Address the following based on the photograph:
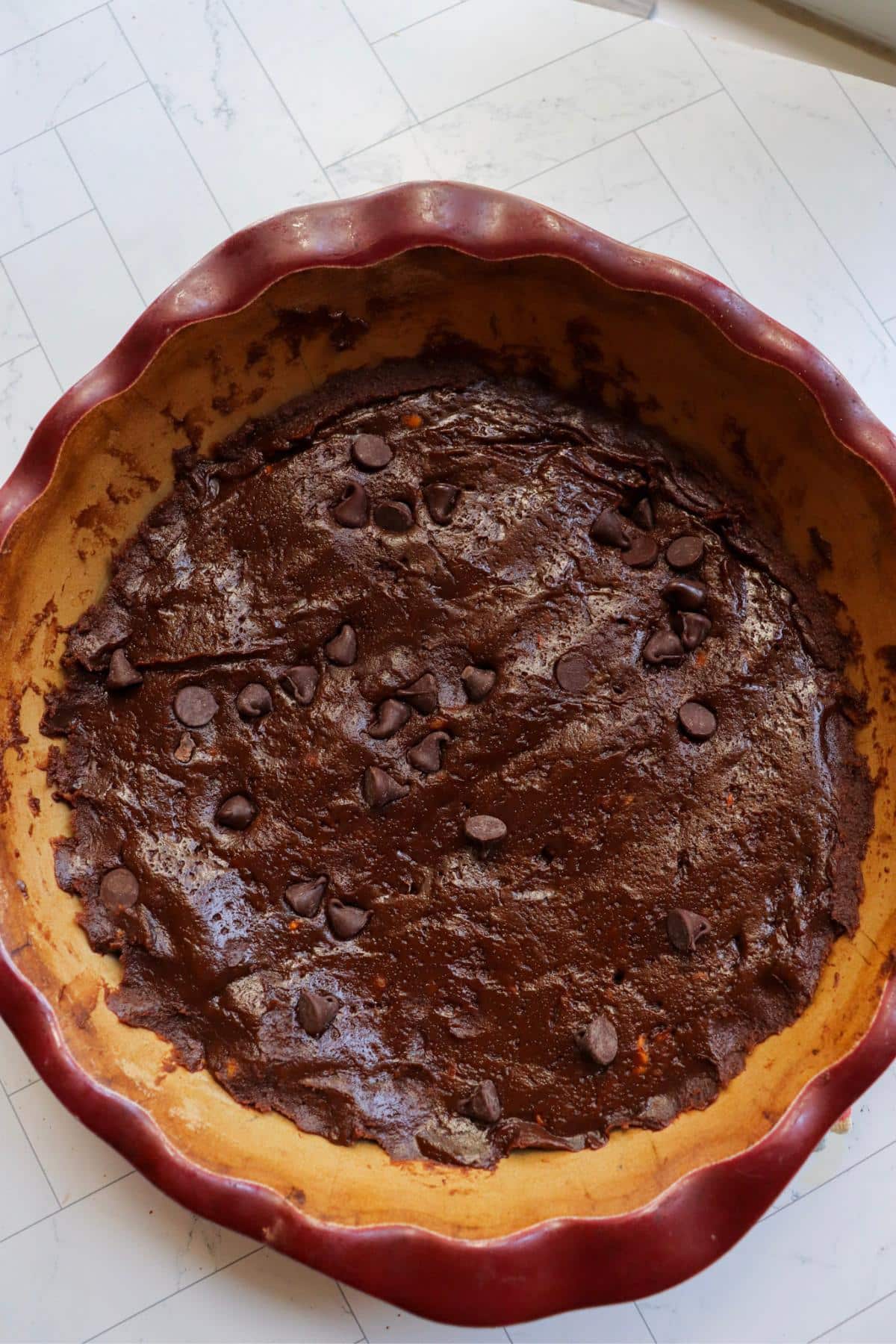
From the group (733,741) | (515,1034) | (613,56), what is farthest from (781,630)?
(613,56)

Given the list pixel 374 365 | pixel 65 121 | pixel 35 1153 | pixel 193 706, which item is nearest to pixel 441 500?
pixel 374 365

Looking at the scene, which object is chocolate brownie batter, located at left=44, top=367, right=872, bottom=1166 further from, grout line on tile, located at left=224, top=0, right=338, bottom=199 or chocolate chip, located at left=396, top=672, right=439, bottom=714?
grout line on tile, located at left=224, top=0, right=338, bottom=199

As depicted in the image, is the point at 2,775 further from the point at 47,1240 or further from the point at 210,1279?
the point at 210,1279

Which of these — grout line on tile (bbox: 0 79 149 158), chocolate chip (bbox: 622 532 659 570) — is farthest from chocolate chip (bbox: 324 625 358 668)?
grout line on tile (bbox: 0 79 149 158)

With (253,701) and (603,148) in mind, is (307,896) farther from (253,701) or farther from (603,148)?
(603,148)

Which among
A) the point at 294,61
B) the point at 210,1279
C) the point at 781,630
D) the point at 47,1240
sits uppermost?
the point at 294,61
